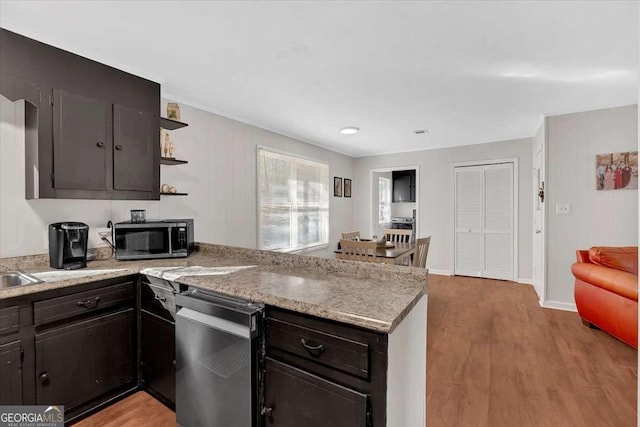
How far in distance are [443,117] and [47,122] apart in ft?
12.0

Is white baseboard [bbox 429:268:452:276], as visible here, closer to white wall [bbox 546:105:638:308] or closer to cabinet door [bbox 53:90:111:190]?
white wall [bbox 546:105:638:308]

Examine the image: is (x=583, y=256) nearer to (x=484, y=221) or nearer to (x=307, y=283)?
(x=484, y=221)

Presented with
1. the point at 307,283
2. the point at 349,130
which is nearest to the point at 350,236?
the point at 349,130

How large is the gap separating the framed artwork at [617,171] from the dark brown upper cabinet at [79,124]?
451 centimetres

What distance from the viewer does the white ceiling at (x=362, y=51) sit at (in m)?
1.72

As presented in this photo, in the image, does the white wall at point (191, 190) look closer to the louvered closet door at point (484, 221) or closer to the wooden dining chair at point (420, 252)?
the wooden dining chair at point (420, 252)

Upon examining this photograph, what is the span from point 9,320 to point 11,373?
0.28 metres

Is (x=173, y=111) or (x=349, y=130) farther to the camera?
(x=349, y=130)

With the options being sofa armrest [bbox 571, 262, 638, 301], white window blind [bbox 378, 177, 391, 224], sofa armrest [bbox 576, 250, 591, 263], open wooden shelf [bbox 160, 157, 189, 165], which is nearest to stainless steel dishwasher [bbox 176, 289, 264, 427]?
open wooden shelf [bbox 160, 157, 189, 165]

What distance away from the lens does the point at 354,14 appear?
1.74m

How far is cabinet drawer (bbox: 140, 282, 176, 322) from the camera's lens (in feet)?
5.93

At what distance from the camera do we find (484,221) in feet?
16.9

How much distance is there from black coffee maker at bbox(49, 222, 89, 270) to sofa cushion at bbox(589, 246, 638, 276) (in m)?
4.19

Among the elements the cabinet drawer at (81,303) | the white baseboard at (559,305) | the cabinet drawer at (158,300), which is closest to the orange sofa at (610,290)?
the white baseboard at (559,305)
